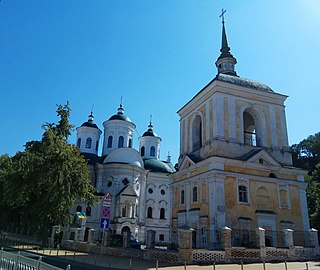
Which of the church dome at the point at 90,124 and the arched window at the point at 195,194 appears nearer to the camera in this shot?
the arched window at the point at 195,194

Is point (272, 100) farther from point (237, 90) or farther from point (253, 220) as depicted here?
point (253, 220)

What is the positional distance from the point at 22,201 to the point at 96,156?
23151 millimetres

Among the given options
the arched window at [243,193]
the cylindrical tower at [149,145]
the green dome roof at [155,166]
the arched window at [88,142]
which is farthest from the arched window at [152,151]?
the arched window at [243,193]

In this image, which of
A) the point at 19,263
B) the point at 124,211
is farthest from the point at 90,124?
the point at 19,263

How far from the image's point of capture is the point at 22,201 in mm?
25500

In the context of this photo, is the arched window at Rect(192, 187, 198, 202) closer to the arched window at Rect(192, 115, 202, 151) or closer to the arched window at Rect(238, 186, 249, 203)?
the arched window at Rect(238, 186, 249, 203)

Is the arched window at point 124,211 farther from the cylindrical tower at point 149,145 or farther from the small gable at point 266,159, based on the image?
the small gable at point 266,159

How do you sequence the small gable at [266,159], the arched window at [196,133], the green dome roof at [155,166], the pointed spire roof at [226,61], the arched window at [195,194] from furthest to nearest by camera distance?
the green dome roof at [155,166], the pointed spire roof at [226,61], the arched window at [196,133], the arched window at [195,194], the small gable at [266,159]

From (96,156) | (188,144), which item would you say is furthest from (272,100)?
(96,156)

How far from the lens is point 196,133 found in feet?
91.2

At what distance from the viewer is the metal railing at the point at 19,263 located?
22.9 ft

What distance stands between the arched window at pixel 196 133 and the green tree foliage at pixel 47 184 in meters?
10.6

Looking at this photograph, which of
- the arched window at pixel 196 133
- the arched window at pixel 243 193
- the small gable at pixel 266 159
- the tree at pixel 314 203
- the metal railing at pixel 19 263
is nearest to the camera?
the metal railing at pixel 19 263

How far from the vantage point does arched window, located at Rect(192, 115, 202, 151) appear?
27.3 m
